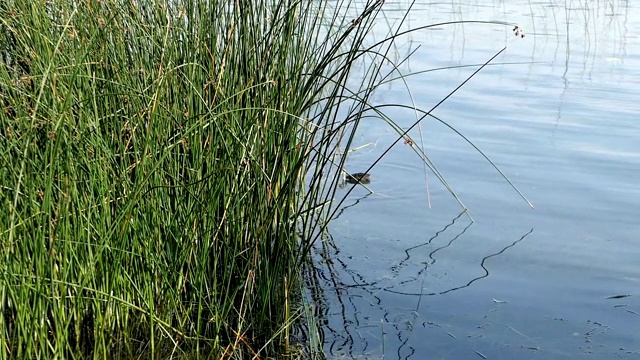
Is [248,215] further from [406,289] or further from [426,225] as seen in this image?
[426,225]

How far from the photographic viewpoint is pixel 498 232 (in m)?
4.32

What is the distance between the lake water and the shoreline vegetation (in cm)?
46

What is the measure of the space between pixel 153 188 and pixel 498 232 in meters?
2.30

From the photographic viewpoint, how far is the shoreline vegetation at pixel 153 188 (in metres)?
2.43

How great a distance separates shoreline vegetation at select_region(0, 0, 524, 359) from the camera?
95.6 inches

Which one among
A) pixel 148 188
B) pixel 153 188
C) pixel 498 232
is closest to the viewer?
pixel 153 188

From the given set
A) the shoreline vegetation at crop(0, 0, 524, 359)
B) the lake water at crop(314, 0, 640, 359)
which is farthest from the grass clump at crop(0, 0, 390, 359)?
the lake water at crop(314, 0, 640, 359)

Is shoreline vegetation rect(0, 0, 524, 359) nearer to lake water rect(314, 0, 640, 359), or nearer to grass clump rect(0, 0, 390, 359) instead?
grass clump rect(0, 0, 390, 359)

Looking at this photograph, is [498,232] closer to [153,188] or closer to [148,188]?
[148,188]

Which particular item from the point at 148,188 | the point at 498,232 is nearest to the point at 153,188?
the point at 148,188

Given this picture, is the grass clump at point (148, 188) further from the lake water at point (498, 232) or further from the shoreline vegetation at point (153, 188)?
the lake water at point (498, 232)

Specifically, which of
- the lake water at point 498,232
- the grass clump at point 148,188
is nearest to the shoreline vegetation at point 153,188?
the grass clump at point 148,188

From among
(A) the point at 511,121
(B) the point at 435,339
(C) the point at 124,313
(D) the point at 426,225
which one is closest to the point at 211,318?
(C) the point at 124,313

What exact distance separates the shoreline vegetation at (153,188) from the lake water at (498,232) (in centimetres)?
46
